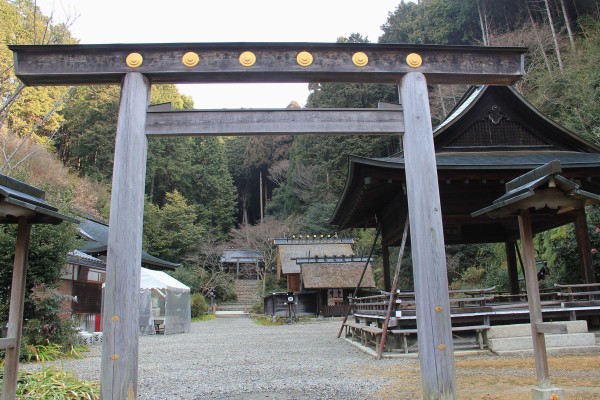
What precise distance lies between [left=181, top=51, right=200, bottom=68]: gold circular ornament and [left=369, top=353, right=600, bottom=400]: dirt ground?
14.9 ft

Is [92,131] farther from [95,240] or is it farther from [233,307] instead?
[95,240]

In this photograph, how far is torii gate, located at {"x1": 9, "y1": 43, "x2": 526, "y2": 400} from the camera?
15.0 ft

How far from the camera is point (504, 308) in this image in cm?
914

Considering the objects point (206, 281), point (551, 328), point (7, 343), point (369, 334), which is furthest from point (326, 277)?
point (7, 343)

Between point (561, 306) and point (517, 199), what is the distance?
6289 millimetres

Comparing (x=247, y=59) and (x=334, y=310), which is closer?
(x=247, y=59)

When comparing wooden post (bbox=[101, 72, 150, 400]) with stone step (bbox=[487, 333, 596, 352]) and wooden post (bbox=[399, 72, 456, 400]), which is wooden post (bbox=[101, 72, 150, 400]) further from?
stone step (bbox=[487, 333, 596, 352])

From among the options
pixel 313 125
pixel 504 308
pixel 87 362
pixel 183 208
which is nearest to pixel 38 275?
pixel 87 362

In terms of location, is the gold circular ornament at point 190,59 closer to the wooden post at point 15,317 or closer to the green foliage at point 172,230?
the wooden post at point 15,317

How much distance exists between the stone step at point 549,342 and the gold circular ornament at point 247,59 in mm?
7094

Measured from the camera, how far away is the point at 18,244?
4164 millimetres

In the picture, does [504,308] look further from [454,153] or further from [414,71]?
[414,71]

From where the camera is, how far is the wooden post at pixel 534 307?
4250 millimetres

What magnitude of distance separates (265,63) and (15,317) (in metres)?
3.58
